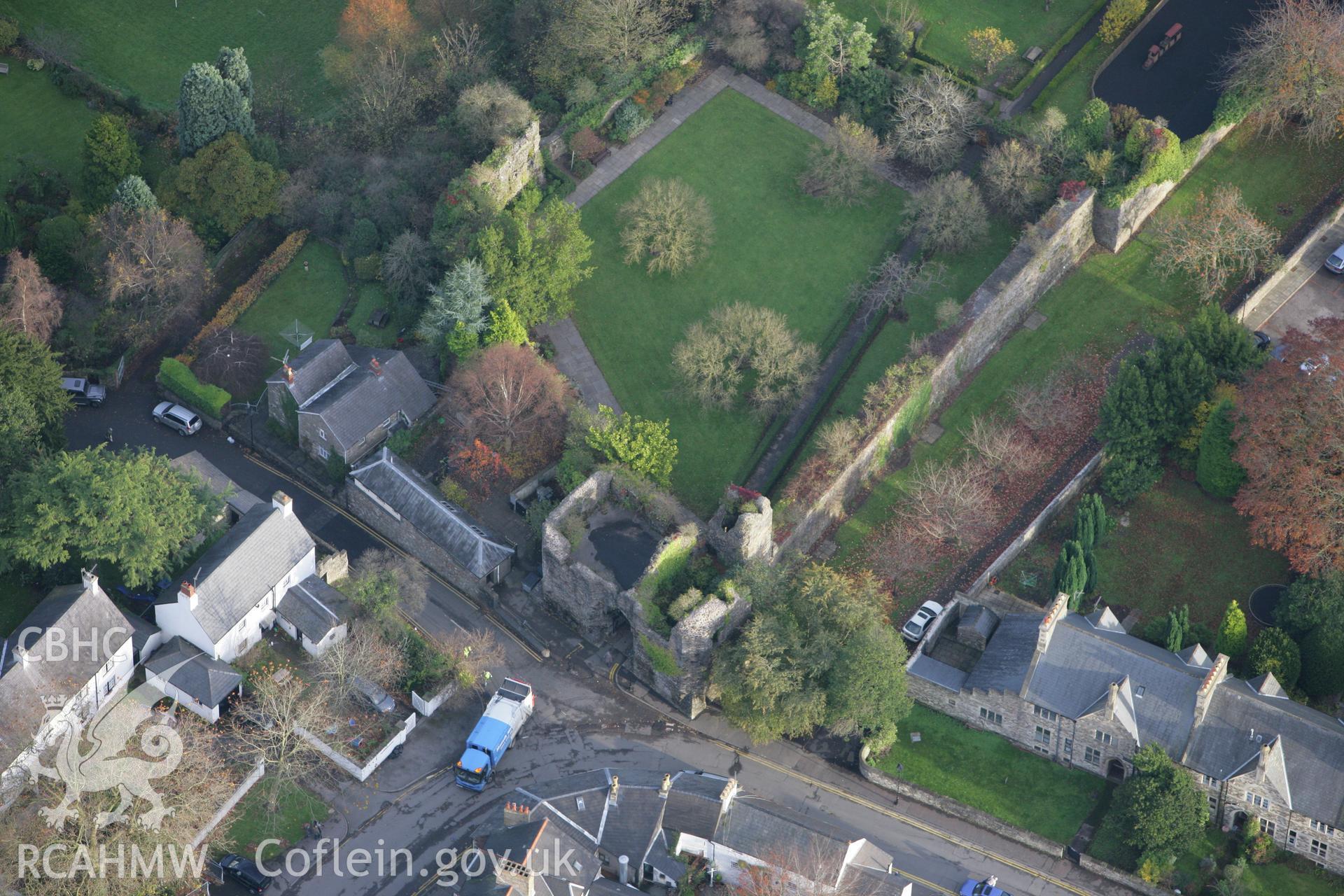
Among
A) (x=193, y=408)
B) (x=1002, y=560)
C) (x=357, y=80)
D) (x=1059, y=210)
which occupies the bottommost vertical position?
(x=193, y=408)

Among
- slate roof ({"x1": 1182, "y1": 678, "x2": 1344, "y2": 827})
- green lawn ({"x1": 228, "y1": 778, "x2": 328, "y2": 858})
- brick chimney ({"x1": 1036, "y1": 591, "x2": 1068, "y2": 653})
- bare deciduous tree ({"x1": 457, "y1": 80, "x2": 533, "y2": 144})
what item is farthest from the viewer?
bare deciduous tree ({"x1": 457, "y1": 80, "x2": 533, "y2": 144})

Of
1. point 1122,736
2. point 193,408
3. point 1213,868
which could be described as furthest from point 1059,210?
point 193,408

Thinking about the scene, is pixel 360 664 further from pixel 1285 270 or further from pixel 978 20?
pixel 1285 270

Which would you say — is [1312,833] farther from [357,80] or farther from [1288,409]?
[357,80]

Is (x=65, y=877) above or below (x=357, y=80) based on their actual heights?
below

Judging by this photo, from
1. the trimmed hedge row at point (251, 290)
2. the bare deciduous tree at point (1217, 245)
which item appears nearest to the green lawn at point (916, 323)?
the bare deciduous tree at point (1217, 245)

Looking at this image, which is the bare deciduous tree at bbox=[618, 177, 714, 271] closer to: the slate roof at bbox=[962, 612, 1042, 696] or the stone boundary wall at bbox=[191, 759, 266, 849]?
the slate roof at bbox=[962, 612, 1042, 696]

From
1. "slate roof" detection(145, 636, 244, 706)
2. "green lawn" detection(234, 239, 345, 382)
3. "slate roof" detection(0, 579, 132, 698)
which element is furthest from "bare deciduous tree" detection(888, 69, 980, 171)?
"slate roof" detection(0, 579, 132, 698)
